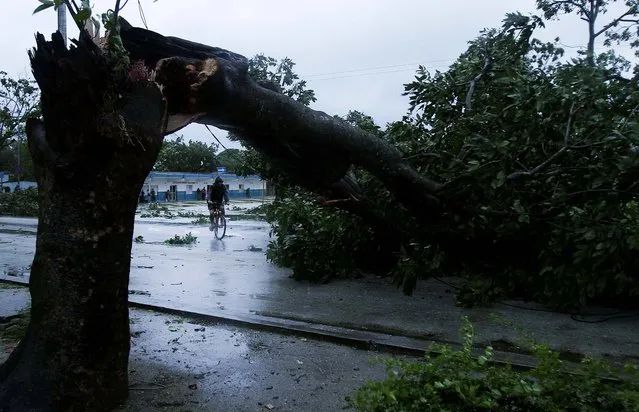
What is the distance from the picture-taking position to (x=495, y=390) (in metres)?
2.62

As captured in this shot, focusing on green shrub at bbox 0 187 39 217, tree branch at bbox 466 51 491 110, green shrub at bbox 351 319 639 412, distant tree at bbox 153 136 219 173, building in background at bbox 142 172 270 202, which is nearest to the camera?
green shrub at bbox 351 319 639 412

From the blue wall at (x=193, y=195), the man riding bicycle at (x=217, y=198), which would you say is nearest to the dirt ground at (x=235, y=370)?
the man riding bicycle at (x=217, y=198)

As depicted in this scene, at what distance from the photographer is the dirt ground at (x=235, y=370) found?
3855 millimetres

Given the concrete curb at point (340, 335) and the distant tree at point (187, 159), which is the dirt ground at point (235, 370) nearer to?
the concrete curb at point (340, 335)

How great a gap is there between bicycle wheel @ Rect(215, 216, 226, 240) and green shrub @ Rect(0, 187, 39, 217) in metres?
15.9

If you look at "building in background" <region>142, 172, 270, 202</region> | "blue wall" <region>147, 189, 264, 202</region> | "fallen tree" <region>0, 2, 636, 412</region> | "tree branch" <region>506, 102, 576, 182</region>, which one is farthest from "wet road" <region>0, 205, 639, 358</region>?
"blue wall" <region>147, 189, 264, 202</region>

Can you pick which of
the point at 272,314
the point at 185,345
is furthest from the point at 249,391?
the point at 272,314

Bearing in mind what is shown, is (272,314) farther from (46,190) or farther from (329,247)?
(46,190)

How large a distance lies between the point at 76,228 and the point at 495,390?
2.65 m

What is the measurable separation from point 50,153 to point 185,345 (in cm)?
249

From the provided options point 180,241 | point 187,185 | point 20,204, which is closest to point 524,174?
point 180,241

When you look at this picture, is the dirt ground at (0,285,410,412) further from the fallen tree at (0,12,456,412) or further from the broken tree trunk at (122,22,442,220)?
the broken tree trunk at (122,22,442,220)

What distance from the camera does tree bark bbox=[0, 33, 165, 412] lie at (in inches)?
132

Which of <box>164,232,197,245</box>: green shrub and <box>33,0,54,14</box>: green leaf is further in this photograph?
<box>164,232,197,245</box>: green shrub
